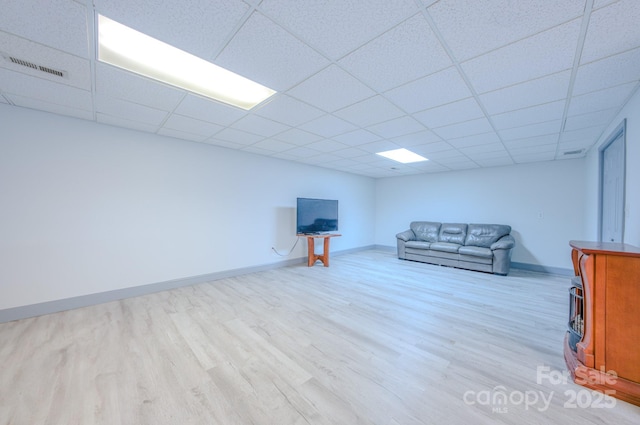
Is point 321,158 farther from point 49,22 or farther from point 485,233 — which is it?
point 485,233

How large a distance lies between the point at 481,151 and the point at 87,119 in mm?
6166

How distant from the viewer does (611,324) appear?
1.66m

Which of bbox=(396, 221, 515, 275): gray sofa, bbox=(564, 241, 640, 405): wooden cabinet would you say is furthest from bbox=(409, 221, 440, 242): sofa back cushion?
bbox=(564, 241, 640, 405): wooden cabinet

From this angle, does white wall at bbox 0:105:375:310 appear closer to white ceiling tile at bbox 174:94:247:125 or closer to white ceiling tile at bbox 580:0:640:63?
white ceiling tile at bbox 174:94:247:125

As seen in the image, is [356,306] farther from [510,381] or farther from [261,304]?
[510,381]

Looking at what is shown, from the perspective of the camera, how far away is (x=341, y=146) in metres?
4.11

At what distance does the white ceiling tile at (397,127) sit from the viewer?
294cm

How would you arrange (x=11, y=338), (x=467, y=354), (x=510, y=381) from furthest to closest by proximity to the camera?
(x=11, y=338)
(x=467, y=354)
(x=510, y=381)

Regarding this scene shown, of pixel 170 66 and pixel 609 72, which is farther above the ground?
pixel 170 66

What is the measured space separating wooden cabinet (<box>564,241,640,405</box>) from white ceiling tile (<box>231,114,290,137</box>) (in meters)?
3.29

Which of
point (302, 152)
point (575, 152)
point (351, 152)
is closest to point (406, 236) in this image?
point (351, 152)

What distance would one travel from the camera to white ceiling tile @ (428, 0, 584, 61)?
128 centimetres

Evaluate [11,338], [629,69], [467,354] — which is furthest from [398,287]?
[11,338]

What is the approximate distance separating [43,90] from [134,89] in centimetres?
94
